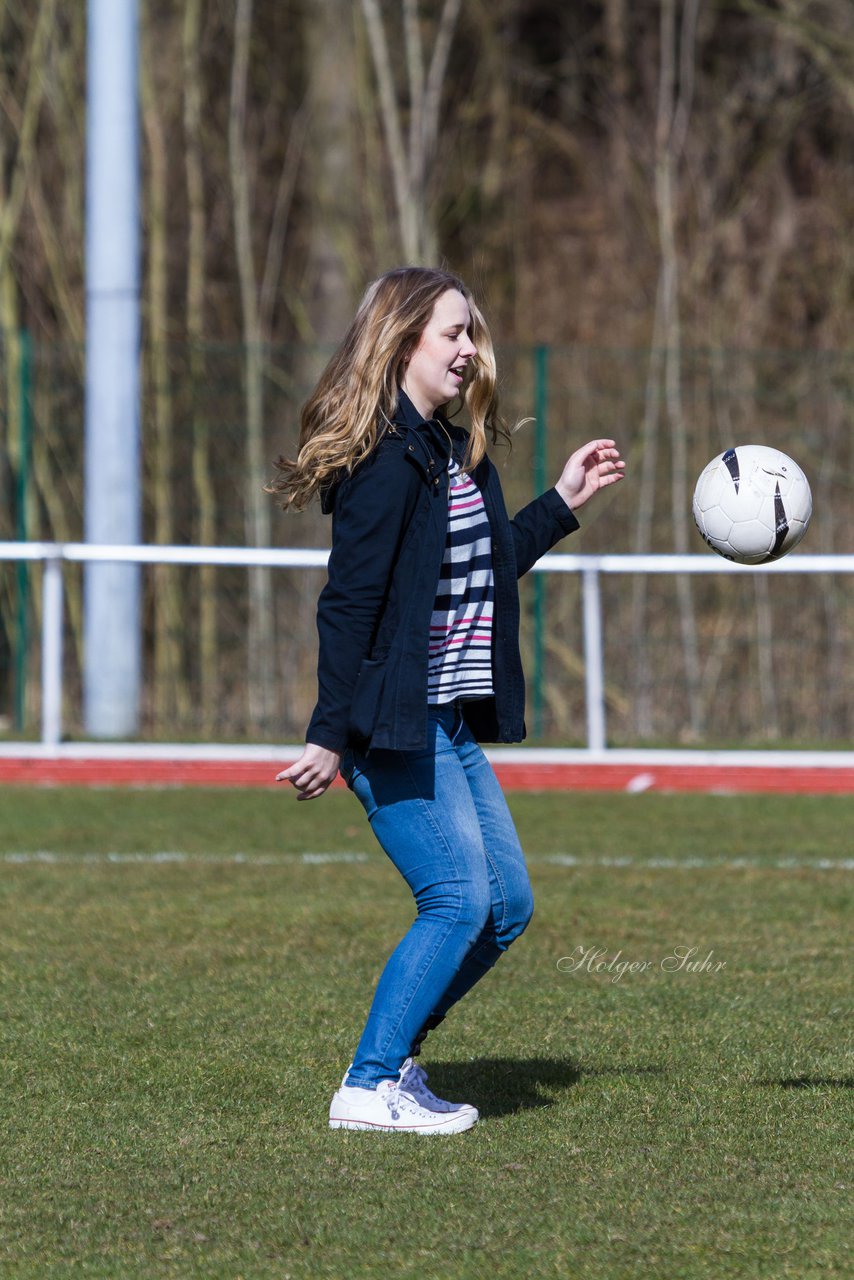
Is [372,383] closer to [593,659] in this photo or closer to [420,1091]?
[420,1091]

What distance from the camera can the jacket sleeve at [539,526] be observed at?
4168 millimetres

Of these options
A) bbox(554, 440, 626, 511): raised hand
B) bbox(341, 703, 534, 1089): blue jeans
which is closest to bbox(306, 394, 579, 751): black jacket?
bbox(341, 703, 534, 1089): blue jeans

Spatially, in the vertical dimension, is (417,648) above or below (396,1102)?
above

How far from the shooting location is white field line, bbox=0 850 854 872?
24.4ft

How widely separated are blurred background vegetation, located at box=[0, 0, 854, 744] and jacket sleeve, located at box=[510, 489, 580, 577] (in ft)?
24.4

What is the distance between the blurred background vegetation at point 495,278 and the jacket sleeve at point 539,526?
7.44 metres

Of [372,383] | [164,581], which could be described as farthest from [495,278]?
[372,383]

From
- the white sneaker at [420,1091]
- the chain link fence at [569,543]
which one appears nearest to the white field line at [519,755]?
the chain link fence at [569,543]

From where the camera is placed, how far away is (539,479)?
11844 millimetres

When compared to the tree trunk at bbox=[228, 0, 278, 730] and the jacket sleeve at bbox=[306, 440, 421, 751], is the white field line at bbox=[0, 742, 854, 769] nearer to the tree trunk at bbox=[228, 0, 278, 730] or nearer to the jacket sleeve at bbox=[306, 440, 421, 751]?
the tree trunk at bbox=[228, 0, 278, 730]

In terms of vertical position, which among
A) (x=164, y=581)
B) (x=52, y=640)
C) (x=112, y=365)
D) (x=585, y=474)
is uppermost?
(x=112, y=365)

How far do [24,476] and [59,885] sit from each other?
545 cm

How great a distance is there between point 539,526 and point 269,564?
18.2 ft

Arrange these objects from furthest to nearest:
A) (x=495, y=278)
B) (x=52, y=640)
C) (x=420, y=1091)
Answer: (x=495, y=278), (x=52, y=640), (x=420, y=1091)
